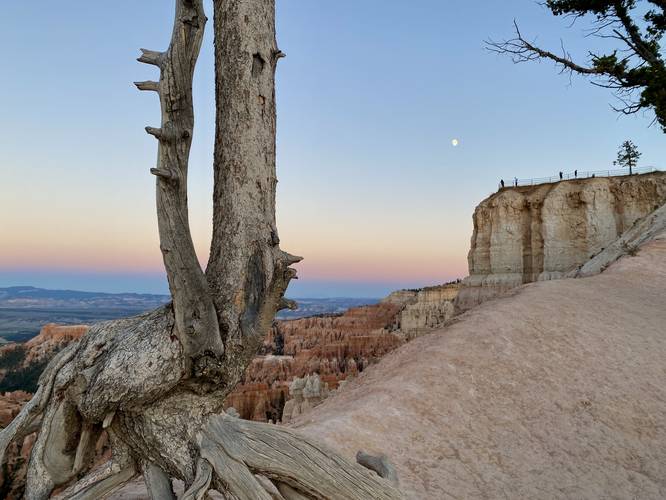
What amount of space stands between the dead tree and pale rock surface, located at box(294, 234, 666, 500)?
231 cm

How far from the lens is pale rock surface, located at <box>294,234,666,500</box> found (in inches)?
196

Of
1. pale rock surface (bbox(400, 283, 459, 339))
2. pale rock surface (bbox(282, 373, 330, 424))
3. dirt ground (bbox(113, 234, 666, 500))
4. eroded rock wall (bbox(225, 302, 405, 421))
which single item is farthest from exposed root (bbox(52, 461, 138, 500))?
pale rock surface (bbox(400, 283, 459, 339))

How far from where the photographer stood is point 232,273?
3.02 meters

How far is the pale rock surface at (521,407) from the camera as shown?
4.98 metres

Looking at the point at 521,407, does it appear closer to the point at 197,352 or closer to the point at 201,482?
the point at 201,482

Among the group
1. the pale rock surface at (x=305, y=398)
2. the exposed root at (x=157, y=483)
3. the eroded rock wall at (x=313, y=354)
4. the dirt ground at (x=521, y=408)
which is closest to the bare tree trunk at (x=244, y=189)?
the exposed root at (x=157, y=483)

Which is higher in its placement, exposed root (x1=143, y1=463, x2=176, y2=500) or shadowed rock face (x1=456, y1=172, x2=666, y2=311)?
shadowed rock face (x1=456, y1=172, x2=666, y2=311)

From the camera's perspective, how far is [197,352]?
9.20 feet

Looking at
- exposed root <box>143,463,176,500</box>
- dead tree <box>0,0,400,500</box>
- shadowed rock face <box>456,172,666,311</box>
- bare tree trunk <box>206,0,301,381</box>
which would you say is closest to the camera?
dead tree <box>0,0,400,500</box>

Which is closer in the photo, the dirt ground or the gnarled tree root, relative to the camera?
the gnarled tree root

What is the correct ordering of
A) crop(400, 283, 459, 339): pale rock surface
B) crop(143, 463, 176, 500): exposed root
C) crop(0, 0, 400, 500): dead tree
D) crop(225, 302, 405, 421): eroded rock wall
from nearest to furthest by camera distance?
crop(0, 0, 400, 500): dead tree, crop(143, 463, 176, 500): exposed root, crop(225, 302, 405, 421): eroded rock wall, crop(400, 283, 459, 339): pale rock surface

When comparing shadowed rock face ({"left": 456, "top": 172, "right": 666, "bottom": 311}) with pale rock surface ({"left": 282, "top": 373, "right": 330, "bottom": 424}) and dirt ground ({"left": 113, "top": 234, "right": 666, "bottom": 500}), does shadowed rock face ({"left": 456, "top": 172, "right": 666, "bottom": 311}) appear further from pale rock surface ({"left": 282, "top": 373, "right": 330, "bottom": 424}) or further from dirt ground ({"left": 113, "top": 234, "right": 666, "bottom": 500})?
dirt ground ({"left": 113, "top": 234, "right": 666, "bottom": 500})

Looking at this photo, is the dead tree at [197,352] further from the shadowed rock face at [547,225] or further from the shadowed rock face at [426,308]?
the shadowed rock face at [426,308]

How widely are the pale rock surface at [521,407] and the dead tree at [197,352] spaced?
90.9 inches
